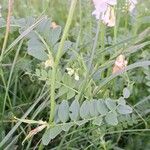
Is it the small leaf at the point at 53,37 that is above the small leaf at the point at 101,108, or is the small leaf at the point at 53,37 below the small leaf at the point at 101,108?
above

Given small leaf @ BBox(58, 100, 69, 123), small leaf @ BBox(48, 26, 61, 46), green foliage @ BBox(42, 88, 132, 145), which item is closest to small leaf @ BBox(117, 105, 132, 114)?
green foliage @ BBox(42, 88, 132, 145)

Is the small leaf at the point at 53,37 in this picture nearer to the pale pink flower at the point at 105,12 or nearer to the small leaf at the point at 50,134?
the pale pink flower at the point at 105,12

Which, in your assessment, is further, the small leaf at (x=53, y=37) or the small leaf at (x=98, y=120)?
the small leaf at (x=53, y=37)

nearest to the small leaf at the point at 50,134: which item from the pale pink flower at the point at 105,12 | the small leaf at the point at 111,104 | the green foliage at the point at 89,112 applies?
the green foliage at the point at 89,112

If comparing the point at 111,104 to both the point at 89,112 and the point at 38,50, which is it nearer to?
the point at 89,112

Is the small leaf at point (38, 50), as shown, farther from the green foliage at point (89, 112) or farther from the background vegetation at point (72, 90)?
the green foliage at point (89, 112)

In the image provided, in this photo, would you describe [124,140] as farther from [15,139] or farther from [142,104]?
[15,139]

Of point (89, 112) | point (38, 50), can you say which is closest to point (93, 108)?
point (89, 112)

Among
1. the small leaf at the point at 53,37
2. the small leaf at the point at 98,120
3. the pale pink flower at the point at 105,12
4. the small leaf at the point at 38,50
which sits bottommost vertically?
the small leaf at the point at 98,120
